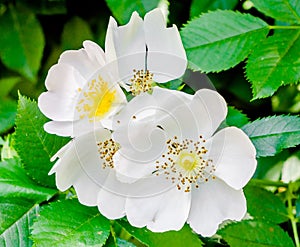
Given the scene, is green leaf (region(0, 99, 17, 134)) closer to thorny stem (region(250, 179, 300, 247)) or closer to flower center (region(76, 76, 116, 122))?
flower center (region(76, 76, 116, 122))

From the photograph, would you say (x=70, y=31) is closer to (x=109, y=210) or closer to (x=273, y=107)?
(x=273, y=107)

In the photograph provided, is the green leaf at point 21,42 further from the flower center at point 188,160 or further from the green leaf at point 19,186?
Result: the flower center at point 188,160

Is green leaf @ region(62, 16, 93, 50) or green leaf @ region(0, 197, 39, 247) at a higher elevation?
green leaf @ region(0, 197, 39, 247)

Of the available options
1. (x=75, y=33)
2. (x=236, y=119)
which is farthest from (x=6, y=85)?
(x=236, y=119)

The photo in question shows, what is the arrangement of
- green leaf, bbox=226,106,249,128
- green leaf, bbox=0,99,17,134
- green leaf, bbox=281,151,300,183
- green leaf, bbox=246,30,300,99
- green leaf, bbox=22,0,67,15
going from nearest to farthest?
1. green leaf, bbox=246,30,300,99
2. green leaf, bbox=226,106,249,128
3. green leaf, bbox=281,151,300,183
4. green leaf, bbox=0,99,17,134
5. green leaf, bbox=22,0,67,15

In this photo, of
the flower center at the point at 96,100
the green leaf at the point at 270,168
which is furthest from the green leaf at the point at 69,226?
the green leaf at the point at 270,168

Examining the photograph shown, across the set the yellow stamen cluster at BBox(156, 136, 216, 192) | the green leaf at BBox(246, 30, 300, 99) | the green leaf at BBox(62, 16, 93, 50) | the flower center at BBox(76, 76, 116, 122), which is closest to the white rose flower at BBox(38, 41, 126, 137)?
the flower center at BBox(76, 76, 116, 122)

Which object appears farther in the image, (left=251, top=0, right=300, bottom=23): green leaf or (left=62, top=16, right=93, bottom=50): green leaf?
(left=62, top=16, right=93, bottom=50): green leaf
